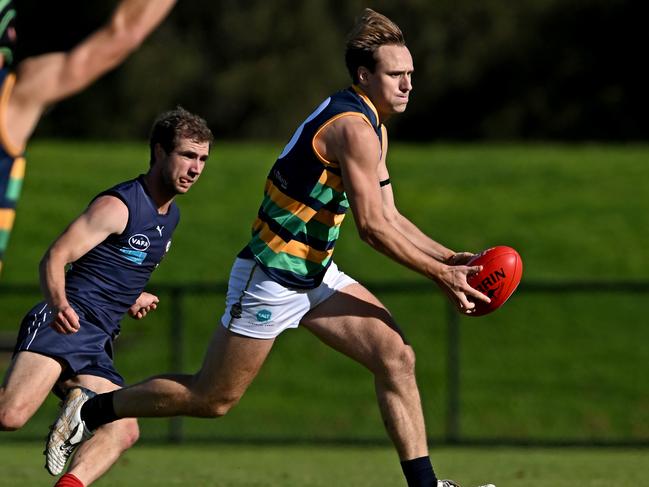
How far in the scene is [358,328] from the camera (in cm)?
688

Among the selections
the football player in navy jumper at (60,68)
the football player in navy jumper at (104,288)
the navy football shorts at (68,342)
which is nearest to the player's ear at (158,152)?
the football player in navy jumper at (104,288)

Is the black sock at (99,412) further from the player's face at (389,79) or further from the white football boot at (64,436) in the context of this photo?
the player's face at (389,79)

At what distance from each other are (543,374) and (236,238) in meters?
6.72

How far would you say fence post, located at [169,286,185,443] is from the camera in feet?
43.6

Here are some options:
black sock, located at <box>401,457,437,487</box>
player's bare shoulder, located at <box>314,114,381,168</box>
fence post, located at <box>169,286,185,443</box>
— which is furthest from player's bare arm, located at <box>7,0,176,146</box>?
fence post, located at <box>169,286,185,443</box>

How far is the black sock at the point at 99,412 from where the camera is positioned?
23.0 ft

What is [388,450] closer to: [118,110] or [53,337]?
[53,337]

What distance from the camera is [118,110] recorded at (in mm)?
41844

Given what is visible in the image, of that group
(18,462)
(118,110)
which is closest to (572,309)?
(18,462)

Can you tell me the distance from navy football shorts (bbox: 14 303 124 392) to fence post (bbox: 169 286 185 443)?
5981mm

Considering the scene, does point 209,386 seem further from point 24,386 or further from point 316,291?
point 24,386

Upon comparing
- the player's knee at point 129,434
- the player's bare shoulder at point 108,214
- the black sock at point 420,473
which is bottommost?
the black sock at point 420,473

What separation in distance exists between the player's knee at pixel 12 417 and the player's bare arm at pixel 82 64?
2.58 m

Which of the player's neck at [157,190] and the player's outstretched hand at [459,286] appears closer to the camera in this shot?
the player's outstretched hand at [459,286]
